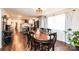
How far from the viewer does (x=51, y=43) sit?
2893 mm

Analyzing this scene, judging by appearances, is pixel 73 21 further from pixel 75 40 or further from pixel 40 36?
pixel 40 36

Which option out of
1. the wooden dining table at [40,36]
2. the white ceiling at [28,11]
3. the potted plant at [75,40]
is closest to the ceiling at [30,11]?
the white ceiling at [28,11]

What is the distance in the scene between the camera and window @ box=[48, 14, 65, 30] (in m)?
2.89

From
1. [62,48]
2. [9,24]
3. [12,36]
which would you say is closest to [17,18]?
[9,24]

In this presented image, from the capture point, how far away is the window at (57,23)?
2.89 meters

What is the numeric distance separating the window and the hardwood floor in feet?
1.03

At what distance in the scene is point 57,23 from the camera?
9.61ft

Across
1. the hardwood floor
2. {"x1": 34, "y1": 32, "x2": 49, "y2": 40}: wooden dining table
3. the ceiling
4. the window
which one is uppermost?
the ceiling

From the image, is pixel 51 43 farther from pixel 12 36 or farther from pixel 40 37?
pixel 12 36

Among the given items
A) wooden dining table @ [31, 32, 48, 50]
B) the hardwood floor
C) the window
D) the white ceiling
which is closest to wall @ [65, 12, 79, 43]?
the window

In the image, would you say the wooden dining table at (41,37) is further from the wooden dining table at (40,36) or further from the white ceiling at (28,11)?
the white ceiling at (28,11)

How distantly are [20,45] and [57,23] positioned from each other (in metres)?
0.90

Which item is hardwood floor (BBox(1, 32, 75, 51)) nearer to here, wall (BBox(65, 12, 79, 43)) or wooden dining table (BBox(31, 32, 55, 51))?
wooden dining table (BBox(31, 32, 55, 51))
